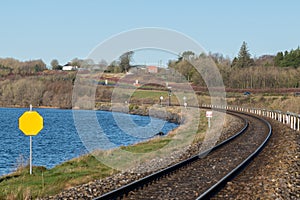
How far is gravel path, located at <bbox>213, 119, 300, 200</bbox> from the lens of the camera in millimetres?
11039

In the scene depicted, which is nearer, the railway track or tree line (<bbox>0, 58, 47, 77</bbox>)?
the railway track

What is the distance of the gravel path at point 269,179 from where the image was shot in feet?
36.2

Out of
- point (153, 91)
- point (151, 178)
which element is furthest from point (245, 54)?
point (151, 178)

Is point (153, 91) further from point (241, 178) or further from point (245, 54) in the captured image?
point (241, 178)

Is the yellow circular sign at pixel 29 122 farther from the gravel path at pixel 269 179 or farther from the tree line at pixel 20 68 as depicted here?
the tree line at pixel 20 68

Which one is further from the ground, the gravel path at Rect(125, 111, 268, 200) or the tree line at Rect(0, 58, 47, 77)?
the tree line at Rect(0, 58, 47, 77)

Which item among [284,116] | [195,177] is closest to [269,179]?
[195,177]

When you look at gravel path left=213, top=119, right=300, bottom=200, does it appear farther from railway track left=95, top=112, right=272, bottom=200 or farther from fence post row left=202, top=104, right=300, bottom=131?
fence post row left=202, top=104, right=300, bottom=131

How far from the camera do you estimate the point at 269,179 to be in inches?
506

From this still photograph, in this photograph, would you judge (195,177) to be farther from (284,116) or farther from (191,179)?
(284,116)

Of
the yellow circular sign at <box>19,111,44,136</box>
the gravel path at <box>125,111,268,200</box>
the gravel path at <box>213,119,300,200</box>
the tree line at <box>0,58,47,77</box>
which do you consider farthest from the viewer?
the tree line at <box>0,58,47,77</box>

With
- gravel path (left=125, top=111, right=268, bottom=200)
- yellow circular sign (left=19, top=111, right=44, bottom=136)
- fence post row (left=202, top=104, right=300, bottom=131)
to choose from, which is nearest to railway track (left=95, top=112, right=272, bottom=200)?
gravel path (left=125, top=111, right=268, bottom=200)

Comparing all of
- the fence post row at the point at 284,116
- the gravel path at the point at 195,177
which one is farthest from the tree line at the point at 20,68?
the gravel path at the point at 195,177

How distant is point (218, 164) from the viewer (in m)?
16.3
